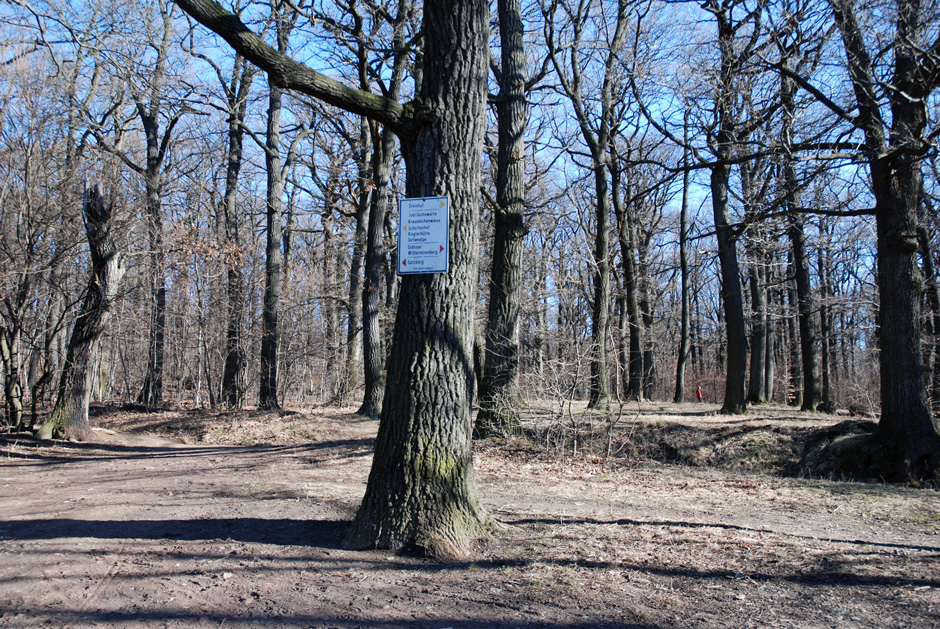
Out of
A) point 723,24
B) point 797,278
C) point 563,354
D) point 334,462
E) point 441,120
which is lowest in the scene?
point 334,462

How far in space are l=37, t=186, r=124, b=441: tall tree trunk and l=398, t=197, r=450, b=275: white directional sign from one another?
856 cm

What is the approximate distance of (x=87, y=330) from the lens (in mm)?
10703

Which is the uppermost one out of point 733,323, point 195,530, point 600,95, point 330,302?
point 600,95

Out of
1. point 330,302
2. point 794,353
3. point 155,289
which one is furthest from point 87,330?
point 794,353

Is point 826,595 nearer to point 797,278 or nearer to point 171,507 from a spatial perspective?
point 171,507

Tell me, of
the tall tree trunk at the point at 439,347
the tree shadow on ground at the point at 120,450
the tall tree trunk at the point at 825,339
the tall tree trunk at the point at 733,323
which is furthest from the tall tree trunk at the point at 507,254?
the tall tree trunk at the point at 825,339

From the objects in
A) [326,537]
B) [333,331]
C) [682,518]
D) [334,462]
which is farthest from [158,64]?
[682,518]

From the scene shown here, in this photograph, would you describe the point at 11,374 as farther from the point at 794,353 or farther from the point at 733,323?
the point at 794,353

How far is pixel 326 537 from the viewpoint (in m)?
4.36

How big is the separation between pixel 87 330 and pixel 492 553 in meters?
9.82

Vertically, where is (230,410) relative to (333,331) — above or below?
below

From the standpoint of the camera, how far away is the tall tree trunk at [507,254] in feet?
33.4

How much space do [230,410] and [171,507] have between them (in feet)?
32.8

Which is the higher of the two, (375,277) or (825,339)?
(375,277)
